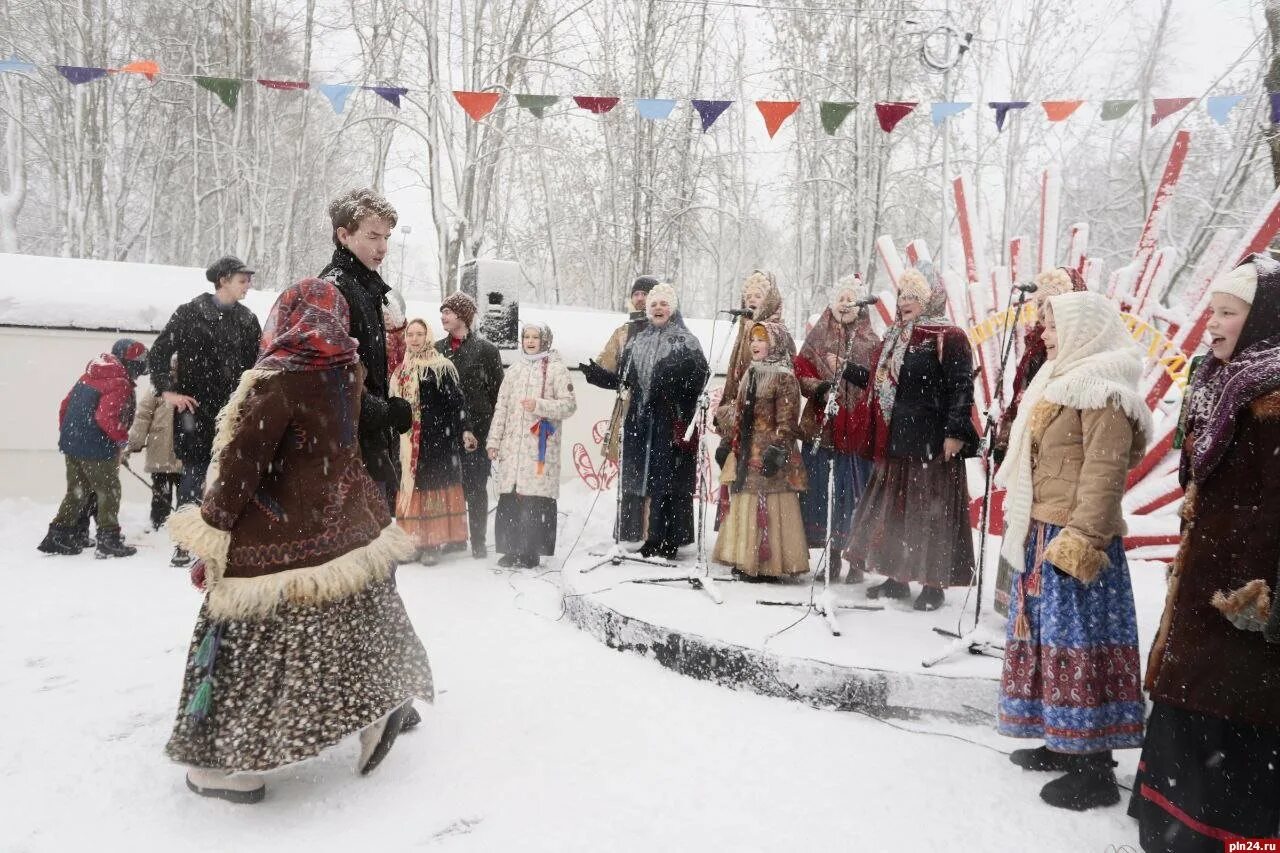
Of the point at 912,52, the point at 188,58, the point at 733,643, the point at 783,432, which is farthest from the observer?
the point at 188,58

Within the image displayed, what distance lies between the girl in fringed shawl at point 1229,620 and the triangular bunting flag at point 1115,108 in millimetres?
5716

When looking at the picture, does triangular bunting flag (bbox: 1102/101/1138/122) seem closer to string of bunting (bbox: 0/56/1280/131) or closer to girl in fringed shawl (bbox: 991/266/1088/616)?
string of bunting (bbox: 0/56/1280/131)

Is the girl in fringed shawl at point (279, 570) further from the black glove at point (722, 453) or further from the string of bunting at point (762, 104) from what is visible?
the string of bunting at point (762, 104)

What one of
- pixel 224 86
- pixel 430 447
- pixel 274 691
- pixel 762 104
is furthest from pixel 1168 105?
pixel 224 86

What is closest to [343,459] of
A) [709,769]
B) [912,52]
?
[709,769]

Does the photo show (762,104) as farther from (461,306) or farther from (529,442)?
(529,442)

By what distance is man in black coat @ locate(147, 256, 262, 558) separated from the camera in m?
5.91

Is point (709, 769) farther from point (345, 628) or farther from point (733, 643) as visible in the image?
point (345, 628)

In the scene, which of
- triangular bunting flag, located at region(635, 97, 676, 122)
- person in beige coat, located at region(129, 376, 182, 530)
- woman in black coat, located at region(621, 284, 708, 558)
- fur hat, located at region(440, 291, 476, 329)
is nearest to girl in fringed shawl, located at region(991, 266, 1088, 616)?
woman in black coat, located at region(621, 284, 708, 558)

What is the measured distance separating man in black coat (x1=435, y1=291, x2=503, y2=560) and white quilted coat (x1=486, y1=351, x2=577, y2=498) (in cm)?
24

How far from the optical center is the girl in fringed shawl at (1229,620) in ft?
7.29

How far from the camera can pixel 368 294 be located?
9.69 feet

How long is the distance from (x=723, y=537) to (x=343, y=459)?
2.84m

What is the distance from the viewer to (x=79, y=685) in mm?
3596
